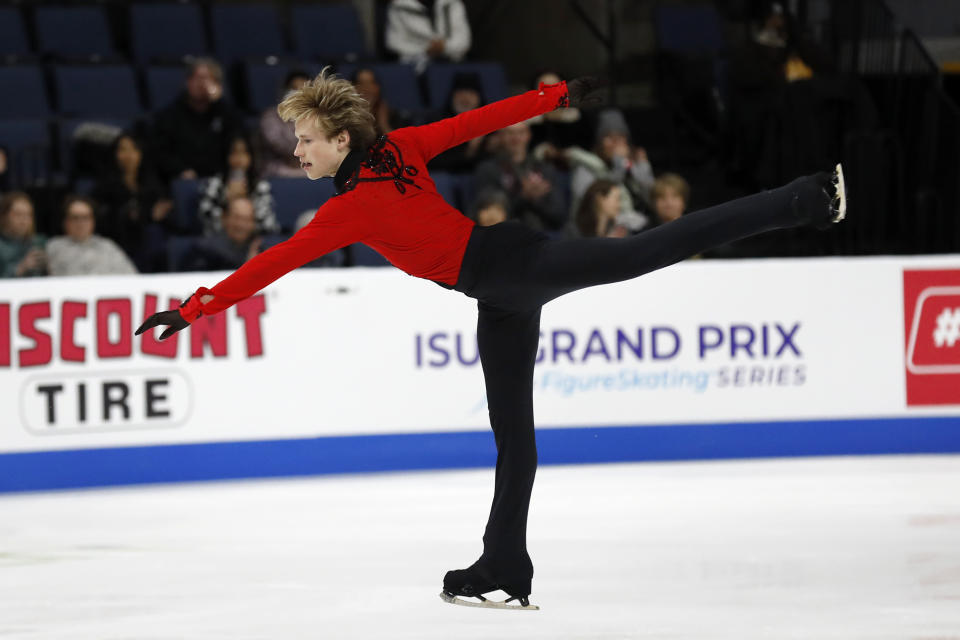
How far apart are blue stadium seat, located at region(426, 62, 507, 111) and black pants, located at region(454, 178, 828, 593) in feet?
16.6

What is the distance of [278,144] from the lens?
7570 millimetres

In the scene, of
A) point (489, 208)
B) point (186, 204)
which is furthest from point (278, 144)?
point (489, 208)

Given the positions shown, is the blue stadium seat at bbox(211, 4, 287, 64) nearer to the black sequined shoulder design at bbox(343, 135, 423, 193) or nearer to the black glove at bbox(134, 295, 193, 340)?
the black sequined shoulder design at bbox(343, 135, 423, 193)

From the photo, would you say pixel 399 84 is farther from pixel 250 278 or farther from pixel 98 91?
pixel 250 278

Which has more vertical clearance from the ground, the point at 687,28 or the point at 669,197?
the point at 687,28

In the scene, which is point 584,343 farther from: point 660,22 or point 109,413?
point 660,22

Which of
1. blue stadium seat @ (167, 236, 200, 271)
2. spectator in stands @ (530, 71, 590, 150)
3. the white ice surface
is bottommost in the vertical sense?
the white ice surface

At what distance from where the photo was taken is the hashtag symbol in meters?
6.50

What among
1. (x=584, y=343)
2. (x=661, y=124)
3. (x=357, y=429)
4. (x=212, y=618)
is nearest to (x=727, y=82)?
(x=661, y=124)

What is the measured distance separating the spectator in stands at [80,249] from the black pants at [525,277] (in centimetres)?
337

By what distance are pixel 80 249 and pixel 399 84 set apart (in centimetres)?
268

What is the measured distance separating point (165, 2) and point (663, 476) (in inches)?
184

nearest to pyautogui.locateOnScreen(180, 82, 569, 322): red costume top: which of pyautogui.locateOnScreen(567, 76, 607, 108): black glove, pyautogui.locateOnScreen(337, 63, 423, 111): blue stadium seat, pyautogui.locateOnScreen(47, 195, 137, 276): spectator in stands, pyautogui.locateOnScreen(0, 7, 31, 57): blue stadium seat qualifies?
pyautogui.locateOnScreen(567, 76, 607, 108): black glove

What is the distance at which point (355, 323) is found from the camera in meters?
6.21
